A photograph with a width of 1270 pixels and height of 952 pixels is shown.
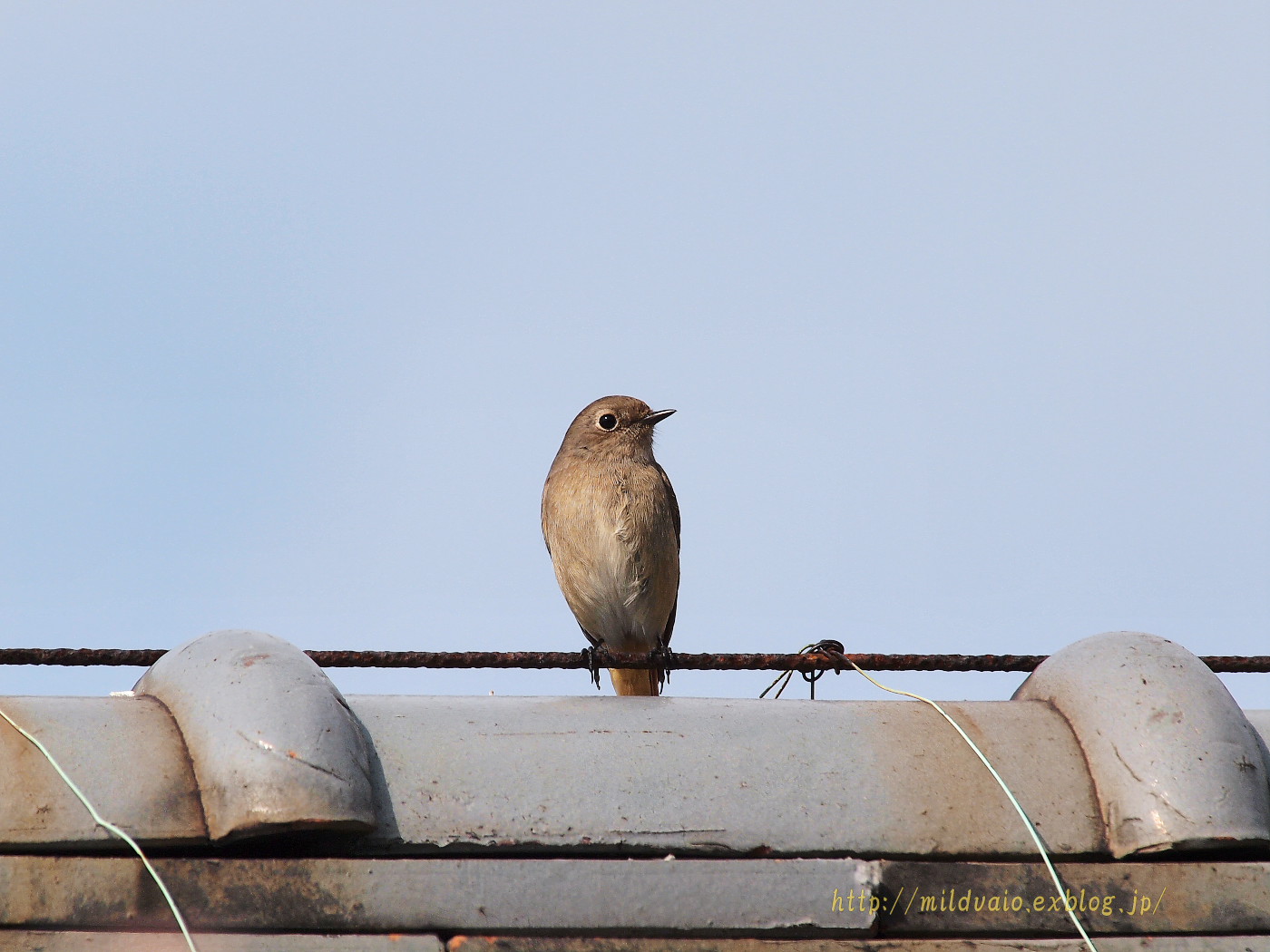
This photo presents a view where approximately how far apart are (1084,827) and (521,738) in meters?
1.40

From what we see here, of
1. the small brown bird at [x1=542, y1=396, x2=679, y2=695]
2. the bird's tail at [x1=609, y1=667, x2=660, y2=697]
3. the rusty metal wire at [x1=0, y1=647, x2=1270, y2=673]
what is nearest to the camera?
the rusty metal wire at [x1=0, y1=647, x2=1270, y2=673]

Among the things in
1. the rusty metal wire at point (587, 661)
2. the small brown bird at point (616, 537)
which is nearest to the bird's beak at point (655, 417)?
the small brown bird at point (616, 537)

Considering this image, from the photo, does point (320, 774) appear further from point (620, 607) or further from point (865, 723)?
point (620, 607)

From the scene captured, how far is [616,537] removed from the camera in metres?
6.78

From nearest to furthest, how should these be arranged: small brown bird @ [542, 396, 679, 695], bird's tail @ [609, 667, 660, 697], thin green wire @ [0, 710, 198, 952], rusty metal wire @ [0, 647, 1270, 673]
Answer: thin green wire @ [0, 710, 198, 952] < rusty metal wire @ [0, 647, 1270, 673] < small brown bird @ [542, 396, 679, 695] < bird's tail @ [609, 667, 660, 697]

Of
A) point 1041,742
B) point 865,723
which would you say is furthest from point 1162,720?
point 865,723

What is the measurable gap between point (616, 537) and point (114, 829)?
4.18m

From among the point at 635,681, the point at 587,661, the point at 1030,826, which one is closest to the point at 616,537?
the point at 635,681

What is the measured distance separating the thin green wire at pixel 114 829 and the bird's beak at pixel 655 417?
4.94 meters

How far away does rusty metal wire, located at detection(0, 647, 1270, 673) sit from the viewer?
376cm

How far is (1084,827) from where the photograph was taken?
321 cm

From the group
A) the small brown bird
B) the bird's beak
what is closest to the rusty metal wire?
the small brown bird

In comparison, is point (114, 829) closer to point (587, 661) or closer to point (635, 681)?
point (587, 661)

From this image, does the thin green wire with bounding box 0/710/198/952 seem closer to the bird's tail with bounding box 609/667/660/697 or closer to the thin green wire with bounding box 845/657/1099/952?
the thin green wire with bounding box 845/657/1099/952
